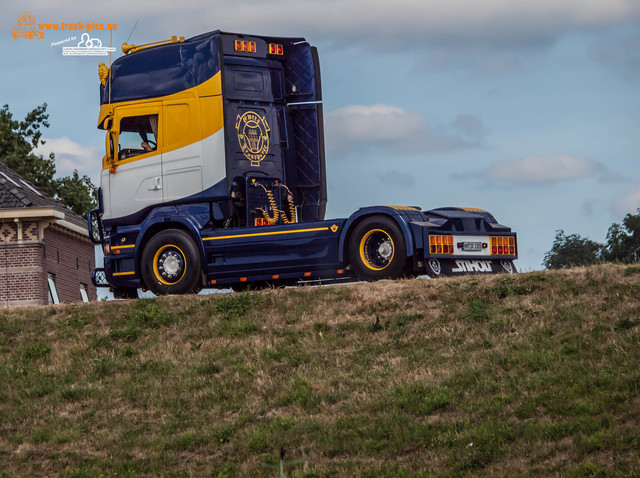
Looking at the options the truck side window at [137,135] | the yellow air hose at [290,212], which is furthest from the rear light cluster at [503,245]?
the truck side window at [137,135]

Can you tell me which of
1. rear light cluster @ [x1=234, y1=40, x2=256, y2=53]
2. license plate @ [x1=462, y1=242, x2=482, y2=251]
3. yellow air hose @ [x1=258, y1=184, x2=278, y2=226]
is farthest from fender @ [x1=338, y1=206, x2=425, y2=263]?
rear light cluster @ [x1=234, y1=40, x2=256, y2=53]

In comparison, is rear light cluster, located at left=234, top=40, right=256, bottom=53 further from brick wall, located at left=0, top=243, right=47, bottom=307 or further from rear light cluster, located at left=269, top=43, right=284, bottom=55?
brick wall, located at left=0, top=243, right=47, bottom=307

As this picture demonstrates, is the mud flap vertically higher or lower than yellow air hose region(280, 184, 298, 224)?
lower

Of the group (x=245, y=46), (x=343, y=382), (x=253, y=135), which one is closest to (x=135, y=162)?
(x=253, y=135)

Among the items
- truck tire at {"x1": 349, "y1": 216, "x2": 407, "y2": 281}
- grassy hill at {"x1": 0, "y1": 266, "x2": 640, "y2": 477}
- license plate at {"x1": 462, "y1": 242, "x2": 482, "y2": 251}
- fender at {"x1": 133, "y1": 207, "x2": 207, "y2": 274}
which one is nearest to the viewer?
grassy hill at {"x1": 0, "y1": 266, "x2": 640, "y2": 477}

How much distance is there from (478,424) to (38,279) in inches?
789

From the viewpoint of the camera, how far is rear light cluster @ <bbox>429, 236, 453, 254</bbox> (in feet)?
53.1

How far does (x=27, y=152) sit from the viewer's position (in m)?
40.6

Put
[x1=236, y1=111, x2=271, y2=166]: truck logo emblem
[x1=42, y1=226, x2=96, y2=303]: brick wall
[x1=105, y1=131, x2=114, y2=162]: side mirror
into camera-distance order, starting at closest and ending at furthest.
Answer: [x1=236, y1=111, x2=271, y2=166]: truck logo emblem → [x1=105, y1=131, x2=114, y2=162]: side mirror → [x1=42, y1=226, x2=96, y2=303]: brick wall

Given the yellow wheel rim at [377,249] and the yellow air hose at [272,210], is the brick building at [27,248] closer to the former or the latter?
the yellow air hose at [272,210]

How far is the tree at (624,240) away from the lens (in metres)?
36.1

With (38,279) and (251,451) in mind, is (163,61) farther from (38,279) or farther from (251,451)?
(38,279)

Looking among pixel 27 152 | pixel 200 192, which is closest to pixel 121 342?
pixel 200 192

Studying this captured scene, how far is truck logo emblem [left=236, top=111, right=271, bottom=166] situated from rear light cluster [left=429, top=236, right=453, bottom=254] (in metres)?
4.02
